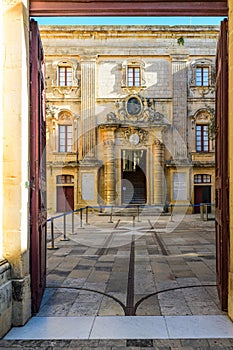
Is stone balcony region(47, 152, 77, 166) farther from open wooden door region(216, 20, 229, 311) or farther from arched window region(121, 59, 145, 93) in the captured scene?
open wooden door region(216, 20, 229, 311)

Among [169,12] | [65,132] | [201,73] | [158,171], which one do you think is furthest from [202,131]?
[169,12]

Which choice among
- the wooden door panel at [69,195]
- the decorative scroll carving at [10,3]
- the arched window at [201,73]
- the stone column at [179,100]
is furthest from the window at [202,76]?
the decorative scroll carving at [10,3]

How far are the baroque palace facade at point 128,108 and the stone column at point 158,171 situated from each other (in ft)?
0.22

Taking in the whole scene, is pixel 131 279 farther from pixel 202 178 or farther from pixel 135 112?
pixel 202 178

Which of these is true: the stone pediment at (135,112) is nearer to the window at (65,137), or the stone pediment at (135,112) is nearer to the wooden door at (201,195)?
the window at (65,137)

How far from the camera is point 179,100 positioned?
24.3 m

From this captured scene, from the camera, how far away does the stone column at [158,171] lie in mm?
23695

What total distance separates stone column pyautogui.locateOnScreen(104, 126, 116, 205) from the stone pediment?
0.97 metres

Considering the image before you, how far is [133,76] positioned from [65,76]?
472 cm

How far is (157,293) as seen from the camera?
5.34m

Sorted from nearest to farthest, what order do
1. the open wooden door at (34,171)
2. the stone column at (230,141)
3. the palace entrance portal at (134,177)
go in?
1. the stone column at (230,141)
2. the open wooden door at (34,171)
3. the palace entrance portal at (134,177)

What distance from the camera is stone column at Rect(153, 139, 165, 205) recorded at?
2370 centimetres

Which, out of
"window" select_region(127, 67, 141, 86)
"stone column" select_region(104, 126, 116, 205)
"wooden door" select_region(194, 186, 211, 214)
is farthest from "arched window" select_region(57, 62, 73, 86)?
"wooden door" select_region(194, 186, 211, 214)

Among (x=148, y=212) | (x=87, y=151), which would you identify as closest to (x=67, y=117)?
(x=87, y=151)
